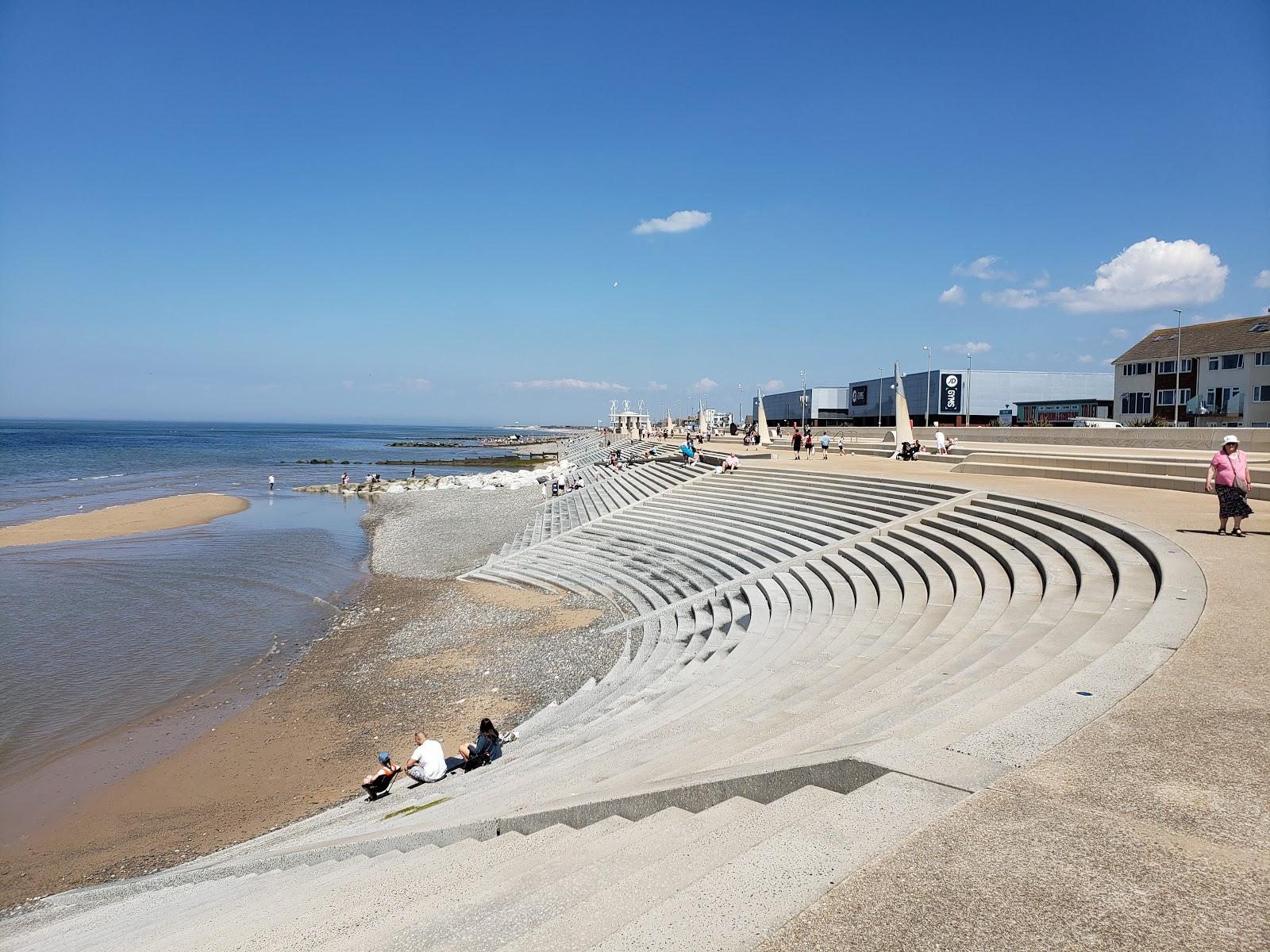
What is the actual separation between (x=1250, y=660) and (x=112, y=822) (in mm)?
12556

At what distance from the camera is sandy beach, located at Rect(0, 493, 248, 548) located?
31422mm

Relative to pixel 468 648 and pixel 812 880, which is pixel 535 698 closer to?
pixel 468 648

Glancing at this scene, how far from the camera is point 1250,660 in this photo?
545 centimetres

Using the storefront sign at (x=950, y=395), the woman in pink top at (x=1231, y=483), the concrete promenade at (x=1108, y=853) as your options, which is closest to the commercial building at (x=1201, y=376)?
the storefront sign at (x=950, y=395)

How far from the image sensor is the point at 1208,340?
40.8 meters

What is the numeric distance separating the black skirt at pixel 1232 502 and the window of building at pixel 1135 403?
138 feet

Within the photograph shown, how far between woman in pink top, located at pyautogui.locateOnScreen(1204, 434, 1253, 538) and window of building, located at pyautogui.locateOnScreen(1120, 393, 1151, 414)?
138ft

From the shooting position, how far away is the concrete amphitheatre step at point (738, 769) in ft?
10.3

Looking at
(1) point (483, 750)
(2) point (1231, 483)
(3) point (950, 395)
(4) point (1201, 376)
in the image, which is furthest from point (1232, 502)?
(3) point (950, 395)

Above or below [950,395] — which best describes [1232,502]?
below

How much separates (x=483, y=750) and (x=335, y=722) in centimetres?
416

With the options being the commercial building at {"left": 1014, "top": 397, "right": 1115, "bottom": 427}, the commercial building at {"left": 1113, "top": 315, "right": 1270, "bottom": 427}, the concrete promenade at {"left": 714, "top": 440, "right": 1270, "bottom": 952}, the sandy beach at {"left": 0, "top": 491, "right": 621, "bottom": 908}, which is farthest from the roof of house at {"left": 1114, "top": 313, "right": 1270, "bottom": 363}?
the concrete promenade at {"left": 714, "top": 440, "right": 1270, "bottom": 952}

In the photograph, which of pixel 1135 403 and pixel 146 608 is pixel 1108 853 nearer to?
pixel 146 608

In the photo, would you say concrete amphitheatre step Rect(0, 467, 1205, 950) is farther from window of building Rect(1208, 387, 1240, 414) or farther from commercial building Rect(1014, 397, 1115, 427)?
commercial building Rect(1014, 397, 1115, 427)
